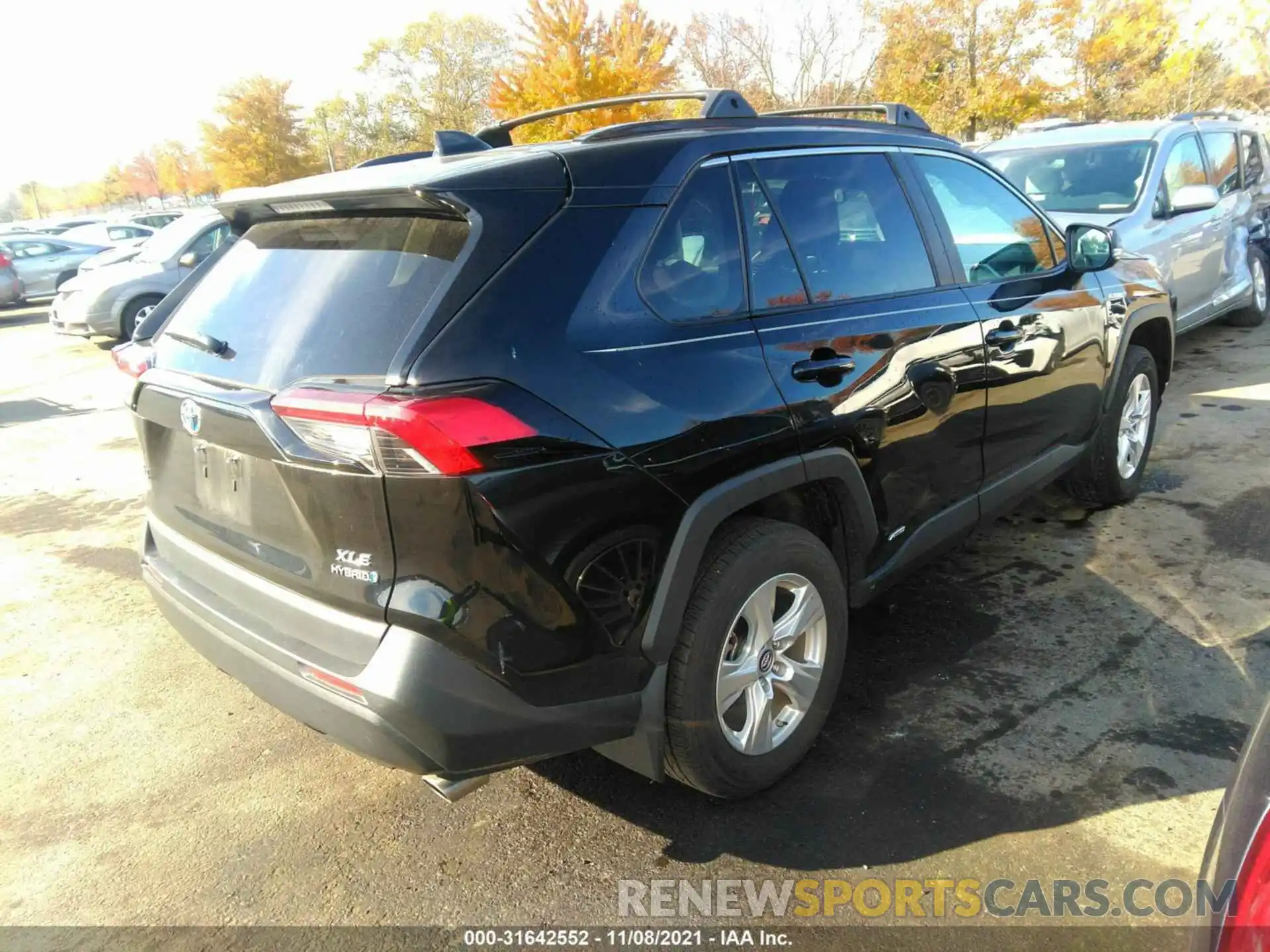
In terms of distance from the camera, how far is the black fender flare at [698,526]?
2273 millimetres

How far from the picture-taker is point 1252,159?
29.0ft

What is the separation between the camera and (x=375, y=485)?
6.34ft

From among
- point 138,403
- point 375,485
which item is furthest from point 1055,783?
point 138,403

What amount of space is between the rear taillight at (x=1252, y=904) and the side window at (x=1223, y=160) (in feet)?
26.2

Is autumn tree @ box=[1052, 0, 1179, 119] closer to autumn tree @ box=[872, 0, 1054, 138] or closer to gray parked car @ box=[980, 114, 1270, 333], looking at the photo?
autumn tree @ box=[872, 0, 1054, 138]

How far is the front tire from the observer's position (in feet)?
Answer: 7.86

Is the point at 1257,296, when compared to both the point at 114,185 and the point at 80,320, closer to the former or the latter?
the point at 80,320

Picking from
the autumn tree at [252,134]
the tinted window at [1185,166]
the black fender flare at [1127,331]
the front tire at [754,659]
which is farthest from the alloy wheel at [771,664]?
the autumn tree at [252,134]

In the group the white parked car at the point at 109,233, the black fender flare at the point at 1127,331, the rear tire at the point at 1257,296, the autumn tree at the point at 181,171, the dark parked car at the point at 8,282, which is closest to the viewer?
the black fender flare at the point at 1127,331

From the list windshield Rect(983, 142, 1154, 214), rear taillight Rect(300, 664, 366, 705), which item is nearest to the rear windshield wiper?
rear taillight Rect(300, 664, 366, 705)

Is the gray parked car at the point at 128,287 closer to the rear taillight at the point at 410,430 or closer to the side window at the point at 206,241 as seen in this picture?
the side window at the point at 206,241

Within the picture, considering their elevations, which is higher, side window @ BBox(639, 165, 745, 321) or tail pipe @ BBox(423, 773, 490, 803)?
side window @ BBox(639, 165, 745, 321)

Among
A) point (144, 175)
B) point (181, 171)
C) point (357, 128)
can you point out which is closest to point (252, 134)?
point (357, 128)

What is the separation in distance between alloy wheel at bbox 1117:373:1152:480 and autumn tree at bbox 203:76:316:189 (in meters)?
37.7
